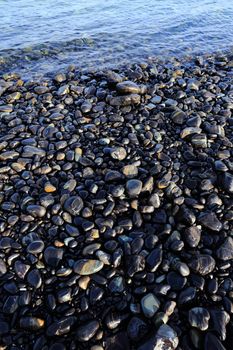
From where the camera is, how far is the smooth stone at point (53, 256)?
403 centimetres

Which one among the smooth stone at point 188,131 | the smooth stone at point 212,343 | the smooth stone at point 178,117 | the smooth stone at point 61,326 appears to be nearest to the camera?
the smooth stone at point 212,343

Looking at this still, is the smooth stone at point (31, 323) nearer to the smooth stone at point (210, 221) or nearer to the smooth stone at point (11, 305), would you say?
the smooth stone at point (11, 305)

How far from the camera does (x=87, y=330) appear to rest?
3.33 m

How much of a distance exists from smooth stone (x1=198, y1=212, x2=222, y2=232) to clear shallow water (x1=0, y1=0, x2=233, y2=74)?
7324 millimetres

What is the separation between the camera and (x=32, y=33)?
12773mm

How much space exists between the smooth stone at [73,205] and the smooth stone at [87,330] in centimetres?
166

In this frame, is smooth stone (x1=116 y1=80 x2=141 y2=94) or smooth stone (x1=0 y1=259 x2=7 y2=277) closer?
smooth stone (x1=0 y1=259 x2=7 y2=277)

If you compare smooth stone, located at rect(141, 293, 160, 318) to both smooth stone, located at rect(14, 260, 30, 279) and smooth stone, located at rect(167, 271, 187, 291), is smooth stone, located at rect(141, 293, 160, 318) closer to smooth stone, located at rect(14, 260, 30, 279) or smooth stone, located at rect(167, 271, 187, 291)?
smooth stone, located at rect(167, 271, 187, 291)

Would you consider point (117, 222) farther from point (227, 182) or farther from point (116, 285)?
point (227, 182)

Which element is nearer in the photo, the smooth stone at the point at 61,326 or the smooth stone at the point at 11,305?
the smooth stone at the point at 61,326

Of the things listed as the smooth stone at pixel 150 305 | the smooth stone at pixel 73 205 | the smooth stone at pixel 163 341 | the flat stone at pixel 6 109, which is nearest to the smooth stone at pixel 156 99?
the flat stone at pixel 6 109

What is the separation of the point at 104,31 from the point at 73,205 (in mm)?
10836

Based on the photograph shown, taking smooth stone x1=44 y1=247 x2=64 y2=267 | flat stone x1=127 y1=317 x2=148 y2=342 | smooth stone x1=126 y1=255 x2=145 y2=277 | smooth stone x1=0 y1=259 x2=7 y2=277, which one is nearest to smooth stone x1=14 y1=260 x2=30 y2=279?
smooth stone x1=0 y1=259 x2=7 y2=277

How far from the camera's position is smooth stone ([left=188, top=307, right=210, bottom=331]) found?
3324 millimetres
